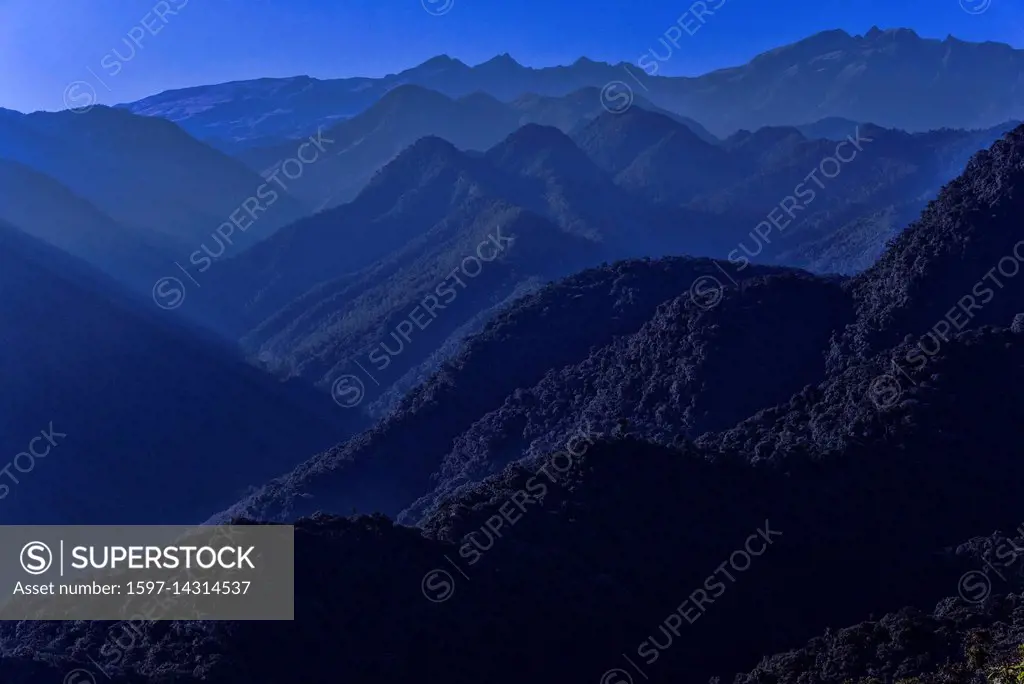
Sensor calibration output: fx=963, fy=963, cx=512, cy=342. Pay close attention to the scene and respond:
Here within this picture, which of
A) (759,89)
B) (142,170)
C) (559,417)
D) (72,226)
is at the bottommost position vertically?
(559,417)

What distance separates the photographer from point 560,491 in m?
16.2

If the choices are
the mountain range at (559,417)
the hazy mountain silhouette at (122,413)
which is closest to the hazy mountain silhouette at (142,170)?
the mountain range at (559,417)

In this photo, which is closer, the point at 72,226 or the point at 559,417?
the point at 559,417

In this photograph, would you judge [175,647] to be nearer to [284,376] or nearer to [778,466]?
[778,466]

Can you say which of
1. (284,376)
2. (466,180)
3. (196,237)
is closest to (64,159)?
(196,237)

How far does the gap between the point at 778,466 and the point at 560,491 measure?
3881mm

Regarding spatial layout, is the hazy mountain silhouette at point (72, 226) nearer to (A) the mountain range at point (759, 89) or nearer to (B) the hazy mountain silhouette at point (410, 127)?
(B) the hazy mountain silhouette at point (410, 127)

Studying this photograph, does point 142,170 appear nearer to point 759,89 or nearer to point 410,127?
point 410,127

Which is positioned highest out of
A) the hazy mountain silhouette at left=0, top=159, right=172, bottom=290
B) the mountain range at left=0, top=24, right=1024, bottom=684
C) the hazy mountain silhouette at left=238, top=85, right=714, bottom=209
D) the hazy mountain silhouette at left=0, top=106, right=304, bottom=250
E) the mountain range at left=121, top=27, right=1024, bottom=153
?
the mountain range at left=121, top=27, right=1024, bottom=153

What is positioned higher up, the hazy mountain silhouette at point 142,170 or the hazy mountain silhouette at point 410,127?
the hazy mountain silhouette at point 410,127

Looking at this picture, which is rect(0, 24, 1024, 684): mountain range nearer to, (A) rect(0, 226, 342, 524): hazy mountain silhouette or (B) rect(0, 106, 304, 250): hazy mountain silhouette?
(A) rect(0, 226, 342, 524): hazy mountain silhouette

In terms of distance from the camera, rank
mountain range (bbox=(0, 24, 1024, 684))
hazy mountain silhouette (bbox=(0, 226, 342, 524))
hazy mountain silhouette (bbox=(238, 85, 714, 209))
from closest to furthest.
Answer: mountain range (bbox=(0, 24, 1024, 684))
hazy mountain silhouette (bbox=(0, 226, 342, 524))
hazy mountain silhouette (bbox=(238, 85, 714, 209))

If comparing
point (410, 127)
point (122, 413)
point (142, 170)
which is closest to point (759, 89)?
point (410, 127)

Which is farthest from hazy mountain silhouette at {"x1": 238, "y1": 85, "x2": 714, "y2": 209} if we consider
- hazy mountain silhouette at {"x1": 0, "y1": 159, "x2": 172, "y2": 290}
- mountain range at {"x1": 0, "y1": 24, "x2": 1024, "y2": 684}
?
mountain range at {"x1": 0, "y1": 24, "x2": 1024, "y2": 684}
